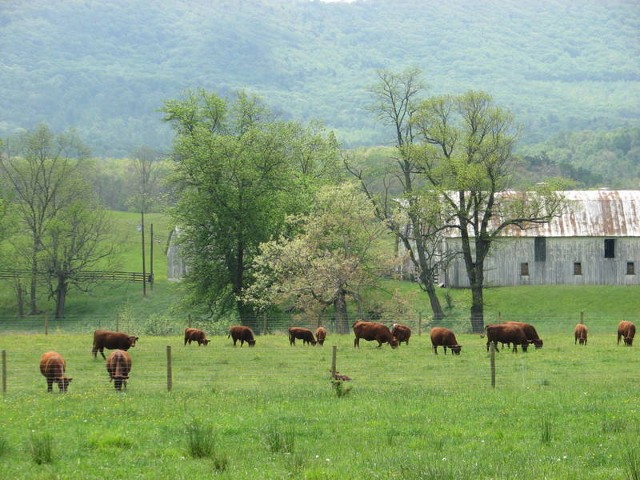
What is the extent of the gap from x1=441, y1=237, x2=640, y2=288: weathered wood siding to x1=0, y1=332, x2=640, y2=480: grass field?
1653 inches

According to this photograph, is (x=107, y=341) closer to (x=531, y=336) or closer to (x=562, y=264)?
(x=531, y=336)

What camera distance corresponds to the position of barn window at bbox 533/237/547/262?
73.2 meters

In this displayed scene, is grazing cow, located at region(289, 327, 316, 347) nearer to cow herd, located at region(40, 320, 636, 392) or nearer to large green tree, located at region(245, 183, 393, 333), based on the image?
cow herd, located at region(40, 320, 636, 392)

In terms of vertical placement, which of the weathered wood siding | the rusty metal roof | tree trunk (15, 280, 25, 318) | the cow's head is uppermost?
the rusty metal roof

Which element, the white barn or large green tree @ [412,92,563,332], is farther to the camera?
the white barn

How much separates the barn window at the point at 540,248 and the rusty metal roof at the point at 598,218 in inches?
25.7

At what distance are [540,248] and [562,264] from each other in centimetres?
209

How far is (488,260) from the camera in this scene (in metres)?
74.0

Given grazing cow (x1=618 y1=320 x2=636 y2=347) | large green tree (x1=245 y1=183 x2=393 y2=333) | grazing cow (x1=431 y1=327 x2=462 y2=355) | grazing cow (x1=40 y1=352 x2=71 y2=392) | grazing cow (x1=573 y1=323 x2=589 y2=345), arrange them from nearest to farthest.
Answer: grazing cow (x1=40 y1=352 x2=71 y2=392) < grazing cow (x1=431 y1=327 x2=462 y2=355) < grazing cow (x1=618 y1=320 x2=636 y2=347) < grazing cow (x1=573 y1=323 x2=589 y2=345) < large green tree (x1=245 y1=183 x2=393 y2=333)

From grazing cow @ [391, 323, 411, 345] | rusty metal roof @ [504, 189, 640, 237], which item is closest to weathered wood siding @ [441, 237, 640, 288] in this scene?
rusty metal roof @ [504, 189, 640, 237]

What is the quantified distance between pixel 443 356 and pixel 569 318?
31.3 m

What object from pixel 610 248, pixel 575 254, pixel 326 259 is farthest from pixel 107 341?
pixel 610 248

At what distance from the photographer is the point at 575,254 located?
73.3 m

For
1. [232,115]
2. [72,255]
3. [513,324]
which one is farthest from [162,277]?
[513,324]
